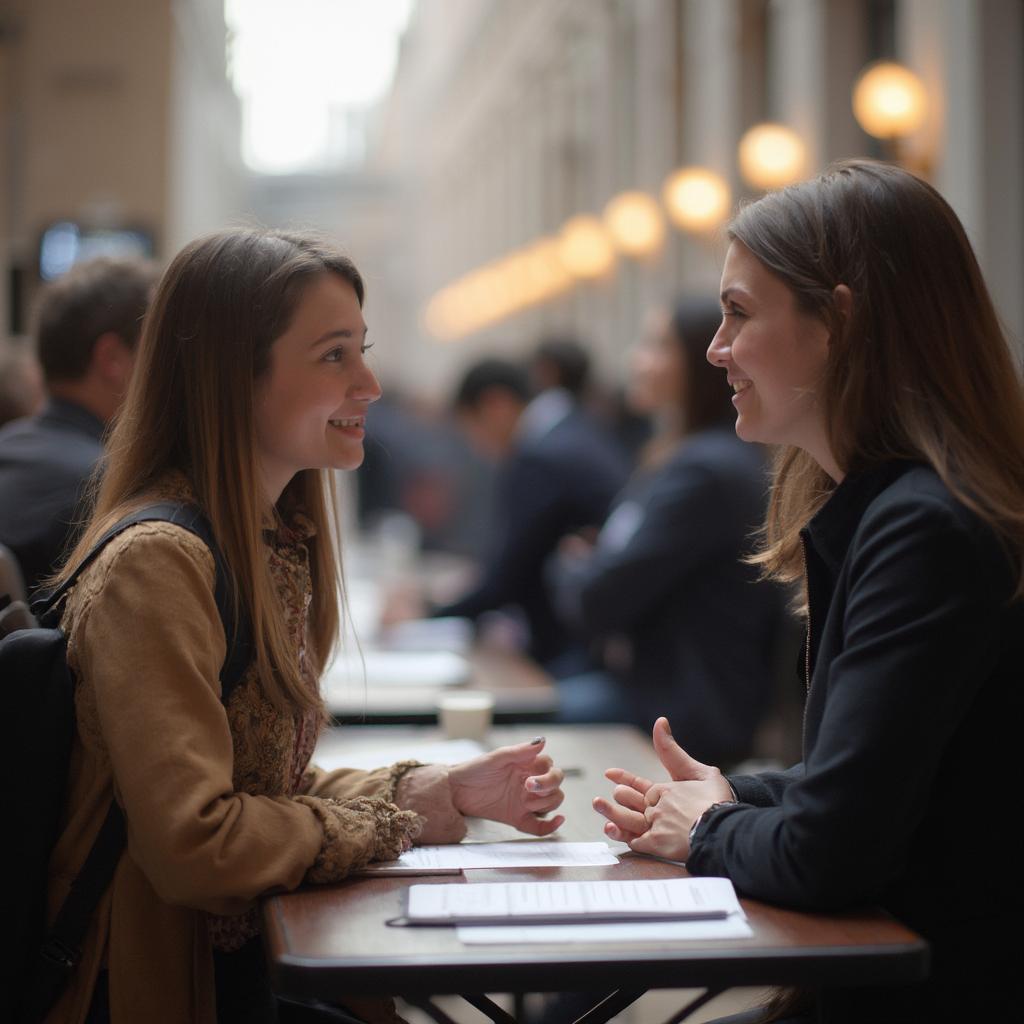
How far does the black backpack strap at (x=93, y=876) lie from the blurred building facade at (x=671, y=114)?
96cm

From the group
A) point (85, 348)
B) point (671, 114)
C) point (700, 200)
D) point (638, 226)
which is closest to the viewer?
point (85, 348)

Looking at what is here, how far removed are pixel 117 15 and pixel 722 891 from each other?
441 inches

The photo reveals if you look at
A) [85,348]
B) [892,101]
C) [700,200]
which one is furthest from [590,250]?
[85,348]

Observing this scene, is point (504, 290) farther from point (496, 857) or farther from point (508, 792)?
point (496, 857)

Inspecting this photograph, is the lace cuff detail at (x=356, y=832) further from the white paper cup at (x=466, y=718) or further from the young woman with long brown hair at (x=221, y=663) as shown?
the white paper cup at (x=466, y=718)

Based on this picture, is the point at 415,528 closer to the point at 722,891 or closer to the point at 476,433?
the point at 476,433

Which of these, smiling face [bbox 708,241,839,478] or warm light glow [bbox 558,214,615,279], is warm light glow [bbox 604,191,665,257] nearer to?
warm light glow [bbox 558,214,615,279]

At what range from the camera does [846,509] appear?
1803 millimetres

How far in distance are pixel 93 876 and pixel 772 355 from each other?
1.13m

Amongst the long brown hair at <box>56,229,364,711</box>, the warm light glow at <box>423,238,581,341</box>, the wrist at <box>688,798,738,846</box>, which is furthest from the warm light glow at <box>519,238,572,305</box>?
the wrist at <box>688,798,738,846</box>

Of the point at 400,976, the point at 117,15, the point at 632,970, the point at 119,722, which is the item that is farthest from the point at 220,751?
the point at 117,15

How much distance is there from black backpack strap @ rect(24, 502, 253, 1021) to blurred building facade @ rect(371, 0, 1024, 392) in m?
0.96

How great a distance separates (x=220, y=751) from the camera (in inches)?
67.7

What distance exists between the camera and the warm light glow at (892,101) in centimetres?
652
